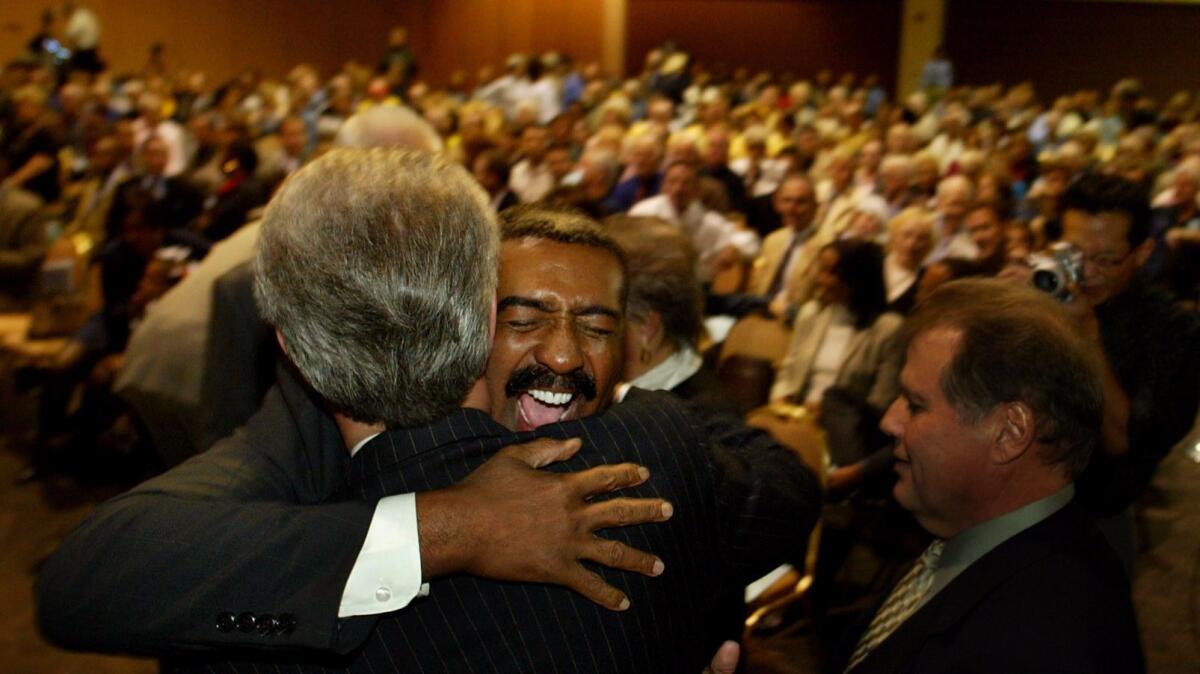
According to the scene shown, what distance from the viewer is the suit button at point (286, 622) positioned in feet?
3.08

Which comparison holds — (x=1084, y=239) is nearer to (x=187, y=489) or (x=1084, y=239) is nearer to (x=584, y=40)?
(x=187, y=489)

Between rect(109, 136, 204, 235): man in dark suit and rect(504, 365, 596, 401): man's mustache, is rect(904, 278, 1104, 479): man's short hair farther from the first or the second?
rect(109, 136, 204, 235): man in dark suit

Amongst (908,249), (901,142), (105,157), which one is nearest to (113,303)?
(105,157)

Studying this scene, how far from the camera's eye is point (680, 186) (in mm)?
5539

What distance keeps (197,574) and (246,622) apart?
0.06m

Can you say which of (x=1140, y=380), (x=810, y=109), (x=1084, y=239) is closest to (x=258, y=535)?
(x=1140, y=380)

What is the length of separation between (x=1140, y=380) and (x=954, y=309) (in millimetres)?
1179

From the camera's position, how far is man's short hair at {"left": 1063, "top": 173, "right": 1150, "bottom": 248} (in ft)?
8.79

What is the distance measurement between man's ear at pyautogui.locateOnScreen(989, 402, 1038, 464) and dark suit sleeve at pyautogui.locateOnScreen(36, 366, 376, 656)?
2.94 feet

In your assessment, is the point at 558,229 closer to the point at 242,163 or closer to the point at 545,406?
the point at 545,406

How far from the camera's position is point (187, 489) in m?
1.07

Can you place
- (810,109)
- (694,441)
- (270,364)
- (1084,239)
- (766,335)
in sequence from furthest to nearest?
1. (810,109)
2. (766,335)
3. (1084,239)
4. (270,364)
5. (694,441)


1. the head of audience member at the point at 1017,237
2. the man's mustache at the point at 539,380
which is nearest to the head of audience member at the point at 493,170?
the head of audience member at the point at 1017,237

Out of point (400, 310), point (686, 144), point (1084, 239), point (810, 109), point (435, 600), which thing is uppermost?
point (400, 310)
